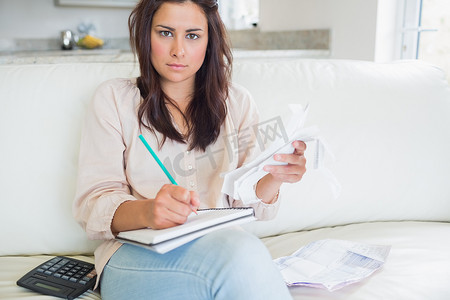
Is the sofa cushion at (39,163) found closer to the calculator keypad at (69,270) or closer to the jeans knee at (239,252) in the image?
the calculator keypad at (69,270)

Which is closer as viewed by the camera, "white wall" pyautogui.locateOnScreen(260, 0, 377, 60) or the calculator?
the calculator

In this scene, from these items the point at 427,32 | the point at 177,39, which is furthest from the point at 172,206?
the point at 427,32

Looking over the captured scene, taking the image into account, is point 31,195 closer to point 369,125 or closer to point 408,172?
point 369,125

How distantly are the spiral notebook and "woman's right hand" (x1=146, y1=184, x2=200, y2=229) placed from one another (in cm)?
2

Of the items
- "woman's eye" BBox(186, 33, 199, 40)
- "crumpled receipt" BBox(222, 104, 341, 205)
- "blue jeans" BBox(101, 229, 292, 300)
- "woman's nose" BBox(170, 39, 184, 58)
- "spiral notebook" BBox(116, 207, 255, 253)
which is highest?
"woman's eye" BBox(186, 33, 199, 40)

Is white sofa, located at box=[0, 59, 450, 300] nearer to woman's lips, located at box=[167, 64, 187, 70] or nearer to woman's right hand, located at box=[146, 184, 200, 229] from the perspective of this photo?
woman's lips, located at box=[167, 64, 187, 70]

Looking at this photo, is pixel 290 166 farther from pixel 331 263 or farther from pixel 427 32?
pixel 427 32

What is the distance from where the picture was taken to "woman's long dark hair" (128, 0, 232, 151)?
3.79ft

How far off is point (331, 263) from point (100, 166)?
59cm

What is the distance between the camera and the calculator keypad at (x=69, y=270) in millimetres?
1046

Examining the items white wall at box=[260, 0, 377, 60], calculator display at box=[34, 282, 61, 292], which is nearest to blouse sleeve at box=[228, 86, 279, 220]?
calculator display at box=[34, 282, 61, 292]

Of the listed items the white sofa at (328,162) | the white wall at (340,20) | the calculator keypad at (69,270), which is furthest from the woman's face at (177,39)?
the white wall at (340,20)

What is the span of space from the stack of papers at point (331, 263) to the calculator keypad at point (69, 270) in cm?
45

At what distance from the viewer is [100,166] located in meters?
1.10
